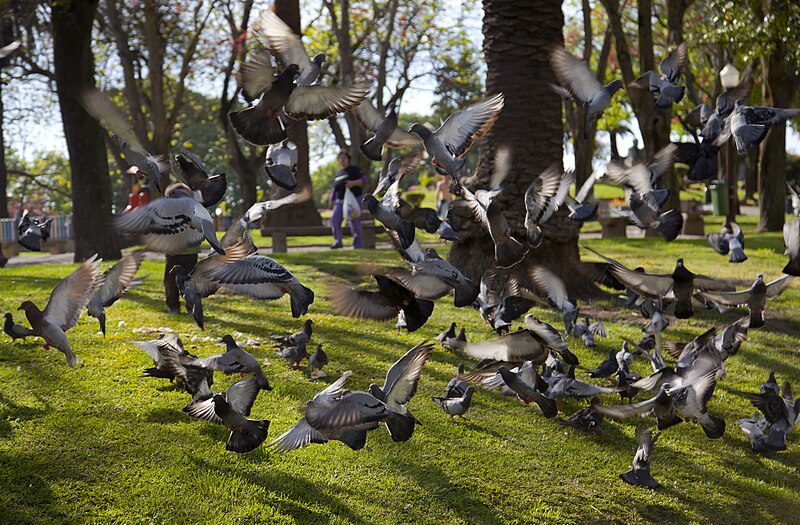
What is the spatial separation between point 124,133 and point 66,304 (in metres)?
1.16

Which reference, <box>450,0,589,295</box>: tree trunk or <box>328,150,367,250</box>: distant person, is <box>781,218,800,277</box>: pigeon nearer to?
<box>450,0,589,295</box>: tree trunk

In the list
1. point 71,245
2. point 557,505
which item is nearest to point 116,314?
point 557,505

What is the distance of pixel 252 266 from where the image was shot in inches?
155

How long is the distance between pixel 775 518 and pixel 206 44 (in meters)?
25.0

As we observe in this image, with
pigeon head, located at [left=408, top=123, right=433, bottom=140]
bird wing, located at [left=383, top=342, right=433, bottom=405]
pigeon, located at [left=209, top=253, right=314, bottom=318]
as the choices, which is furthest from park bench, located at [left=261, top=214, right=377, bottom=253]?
pigeon, located at [left=209, top=253, right=314, bottom=318]

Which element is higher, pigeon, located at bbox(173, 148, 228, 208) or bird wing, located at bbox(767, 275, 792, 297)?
pigeon, located at bbox(173, 148, 228, 208)

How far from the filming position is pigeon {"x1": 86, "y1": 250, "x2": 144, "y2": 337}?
4750mm

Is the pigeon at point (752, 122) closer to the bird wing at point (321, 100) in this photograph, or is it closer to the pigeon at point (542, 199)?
the pigeon at point (542, 199)

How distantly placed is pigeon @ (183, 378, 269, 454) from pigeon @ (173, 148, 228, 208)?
1.07 metres

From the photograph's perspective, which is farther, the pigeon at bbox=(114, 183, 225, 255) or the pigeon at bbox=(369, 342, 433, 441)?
the pigeon at bbox=(369, 342, 433, 441)

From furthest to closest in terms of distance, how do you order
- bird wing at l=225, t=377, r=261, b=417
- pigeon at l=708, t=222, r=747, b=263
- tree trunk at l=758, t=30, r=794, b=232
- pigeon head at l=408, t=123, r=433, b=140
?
tree trunk at l=758, t=30, r=794, b=232 → pigeon at l=708, t=222, r=747, b=263 → bird wing at l=225, t=377, r=261, b=417 → pigeon head at l=408, t=123, r=433, b=140

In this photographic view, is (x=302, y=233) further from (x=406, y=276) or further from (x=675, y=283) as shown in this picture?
(x=675, y=283)

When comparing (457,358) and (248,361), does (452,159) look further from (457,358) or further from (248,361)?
(457,358)

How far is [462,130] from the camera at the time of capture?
15.0ft
